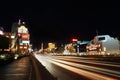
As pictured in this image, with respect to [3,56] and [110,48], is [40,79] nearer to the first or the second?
[3,56]

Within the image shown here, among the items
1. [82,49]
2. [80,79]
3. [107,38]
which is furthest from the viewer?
[82,49]

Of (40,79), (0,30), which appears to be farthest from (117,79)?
(0,30)

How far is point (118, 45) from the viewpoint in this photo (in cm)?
13525

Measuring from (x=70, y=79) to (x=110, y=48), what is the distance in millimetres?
117399

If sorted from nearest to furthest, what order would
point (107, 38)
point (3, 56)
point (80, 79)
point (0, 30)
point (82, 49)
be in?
1. point (80, 79)
2. point (3, 56)
3. point (107, 38)
4. point (0, 30)
5. point (82, 49)

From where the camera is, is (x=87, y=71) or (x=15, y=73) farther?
(x=87, y=71)

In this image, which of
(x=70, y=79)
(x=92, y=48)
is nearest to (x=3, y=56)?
(x=70, y=79)

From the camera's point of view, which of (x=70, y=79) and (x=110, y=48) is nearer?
(x=70, y=79)

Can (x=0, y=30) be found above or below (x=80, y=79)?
above

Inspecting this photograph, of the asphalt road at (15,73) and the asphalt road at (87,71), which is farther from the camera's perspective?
the asphalt road at (87,71)

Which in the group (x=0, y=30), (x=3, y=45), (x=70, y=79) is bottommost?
(x=70, y=79)

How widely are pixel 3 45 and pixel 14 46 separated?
73.9 m

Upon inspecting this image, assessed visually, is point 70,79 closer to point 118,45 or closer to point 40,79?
point 40,79

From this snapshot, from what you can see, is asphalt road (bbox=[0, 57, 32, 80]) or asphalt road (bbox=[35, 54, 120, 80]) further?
asphalt road (bbox=[35, 54, 120, 80])
